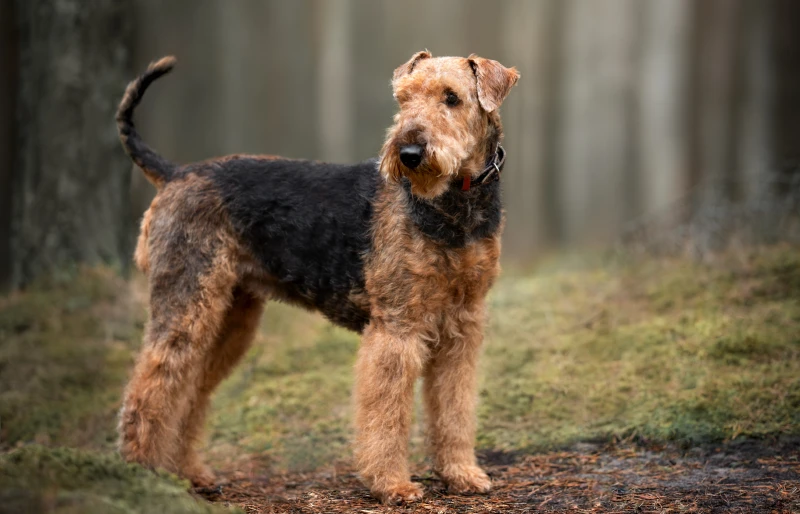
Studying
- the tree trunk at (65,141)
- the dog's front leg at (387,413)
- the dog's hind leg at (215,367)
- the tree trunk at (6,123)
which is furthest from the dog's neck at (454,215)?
the tree trunk at (6,123)

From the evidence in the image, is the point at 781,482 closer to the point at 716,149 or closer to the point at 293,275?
the point at 293,275

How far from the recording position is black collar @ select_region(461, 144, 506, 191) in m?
3.35

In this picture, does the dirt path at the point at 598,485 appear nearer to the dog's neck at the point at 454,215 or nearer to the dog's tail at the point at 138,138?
the dog's neck at the point at 454,215

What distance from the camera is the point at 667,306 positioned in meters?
5.46

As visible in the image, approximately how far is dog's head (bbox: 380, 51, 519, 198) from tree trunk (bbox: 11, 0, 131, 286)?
12.7 ft

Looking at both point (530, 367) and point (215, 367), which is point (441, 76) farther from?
point (530, 367)

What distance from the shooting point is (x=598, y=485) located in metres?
3.47

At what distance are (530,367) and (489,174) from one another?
2091mm

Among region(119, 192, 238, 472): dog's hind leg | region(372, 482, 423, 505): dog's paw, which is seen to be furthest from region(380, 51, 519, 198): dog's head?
region(372, 482, 423, 505): dog's paw

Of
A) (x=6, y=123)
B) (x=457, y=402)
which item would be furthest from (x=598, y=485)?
(x=6, y=123)

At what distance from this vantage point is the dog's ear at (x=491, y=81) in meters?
3.28

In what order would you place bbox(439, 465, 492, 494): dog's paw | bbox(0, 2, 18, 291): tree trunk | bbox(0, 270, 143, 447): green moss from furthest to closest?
bbox(0, 2, 18, 291): tree trunk
bbox(0, 270, 143, 447): green moss
bbox(439, 465, 492, 494): dog's paw

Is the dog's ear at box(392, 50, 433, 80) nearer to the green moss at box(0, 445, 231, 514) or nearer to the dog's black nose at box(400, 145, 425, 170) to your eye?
the dog's black nose at box(400, 145, 425, 170)

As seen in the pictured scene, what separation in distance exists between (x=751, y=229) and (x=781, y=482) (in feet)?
11.2
